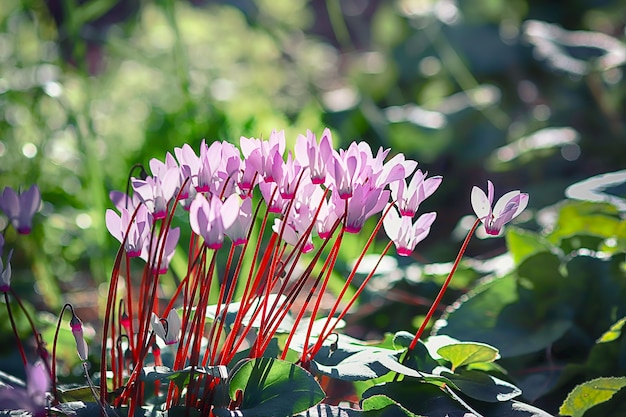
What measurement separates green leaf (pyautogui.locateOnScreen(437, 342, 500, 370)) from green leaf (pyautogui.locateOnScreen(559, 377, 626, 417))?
9cm

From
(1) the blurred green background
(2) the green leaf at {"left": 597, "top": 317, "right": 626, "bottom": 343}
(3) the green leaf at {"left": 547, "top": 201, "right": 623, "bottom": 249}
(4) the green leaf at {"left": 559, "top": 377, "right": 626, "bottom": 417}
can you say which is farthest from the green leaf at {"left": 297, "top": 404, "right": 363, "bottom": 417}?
(1) the blurred green background

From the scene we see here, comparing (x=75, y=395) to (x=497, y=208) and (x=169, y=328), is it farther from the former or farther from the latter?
(x=497, y=208)

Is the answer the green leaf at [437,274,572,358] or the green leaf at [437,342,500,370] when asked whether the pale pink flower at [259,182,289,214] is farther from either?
the green leaf at [437,274,572,358]

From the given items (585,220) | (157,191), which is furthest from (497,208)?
(585,220)

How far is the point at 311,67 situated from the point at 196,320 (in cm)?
242

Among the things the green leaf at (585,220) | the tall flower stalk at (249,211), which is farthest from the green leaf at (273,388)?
the green leaf at (585,220)

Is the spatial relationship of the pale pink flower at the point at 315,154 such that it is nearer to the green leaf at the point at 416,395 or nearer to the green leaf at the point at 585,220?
the green leaf at the point at 416,395

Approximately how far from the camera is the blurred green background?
162 cm

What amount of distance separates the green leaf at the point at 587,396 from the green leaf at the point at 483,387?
0.08 metres

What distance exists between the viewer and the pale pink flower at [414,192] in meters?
0.65

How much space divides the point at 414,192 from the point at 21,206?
1.07ft

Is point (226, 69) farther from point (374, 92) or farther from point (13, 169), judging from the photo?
point (13, 169)

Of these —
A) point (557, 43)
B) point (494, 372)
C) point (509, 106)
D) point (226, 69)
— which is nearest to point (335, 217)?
point (494, 372)

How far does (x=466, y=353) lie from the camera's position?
74 cm
